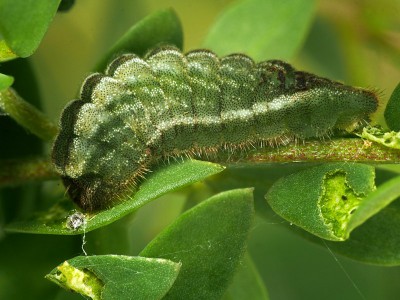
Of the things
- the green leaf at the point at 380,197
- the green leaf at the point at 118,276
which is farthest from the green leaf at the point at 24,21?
the green leaf at the point at 380,197

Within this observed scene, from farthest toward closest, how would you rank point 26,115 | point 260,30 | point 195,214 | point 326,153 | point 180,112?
point 260,30, point 180,112, point 26,115, point 326,153, point 195,214

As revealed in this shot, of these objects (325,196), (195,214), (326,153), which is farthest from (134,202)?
(326,153)

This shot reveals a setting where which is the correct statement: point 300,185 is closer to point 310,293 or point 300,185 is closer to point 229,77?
point 229,77

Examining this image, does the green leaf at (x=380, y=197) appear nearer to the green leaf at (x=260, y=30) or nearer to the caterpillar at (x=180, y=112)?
the caterpillar at (x=180, y=112)

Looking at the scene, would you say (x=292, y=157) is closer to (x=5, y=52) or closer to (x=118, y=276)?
(x=118, y=276)

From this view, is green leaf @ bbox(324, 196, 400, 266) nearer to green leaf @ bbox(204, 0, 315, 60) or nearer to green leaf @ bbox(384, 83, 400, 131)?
green leaf @ bbox(384, 83, 400, 131)

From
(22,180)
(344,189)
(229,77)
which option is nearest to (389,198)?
(344,189)
